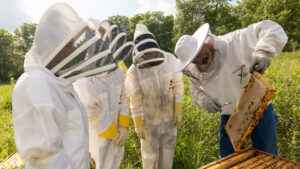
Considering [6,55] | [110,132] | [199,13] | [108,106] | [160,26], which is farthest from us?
[6,55]

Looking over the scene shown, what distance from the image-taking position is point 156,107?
350cm

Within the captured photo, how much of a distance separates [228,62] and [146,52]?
1.22 metres

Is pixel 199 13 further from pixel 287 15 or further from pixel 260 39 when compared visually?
pixel 260 39

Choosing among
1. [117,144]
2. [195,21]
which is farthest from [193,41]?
[195,21]

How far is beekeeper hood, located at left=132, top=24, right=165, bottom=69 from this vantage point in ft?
10.0

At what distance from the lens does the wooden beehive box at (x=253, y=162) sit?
1999 mm

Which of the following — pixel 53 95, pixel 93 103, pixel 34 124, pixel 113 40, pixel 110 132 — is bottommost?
pixel 110 132

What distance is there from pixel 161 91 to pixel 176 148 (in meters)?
1.33

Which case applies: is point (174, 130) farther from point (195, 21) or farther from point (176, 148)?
point (195, 21)

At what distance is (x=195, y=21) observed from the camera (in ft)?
117

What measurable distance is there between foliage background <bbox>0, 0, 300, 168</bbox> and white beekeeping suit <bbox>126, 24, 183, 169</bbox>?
17.5 inches

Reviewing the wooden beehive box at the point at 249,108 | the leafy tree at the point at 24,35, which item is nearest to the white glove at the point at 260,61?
the wooden beehive box at the point at 249,108

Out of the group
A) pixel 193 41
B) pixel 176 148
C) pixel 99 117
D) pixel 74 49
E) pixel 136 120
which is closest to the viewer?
pixel 74 49

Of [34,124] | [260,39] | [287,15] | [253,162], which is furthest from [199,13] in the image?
[34,124]
